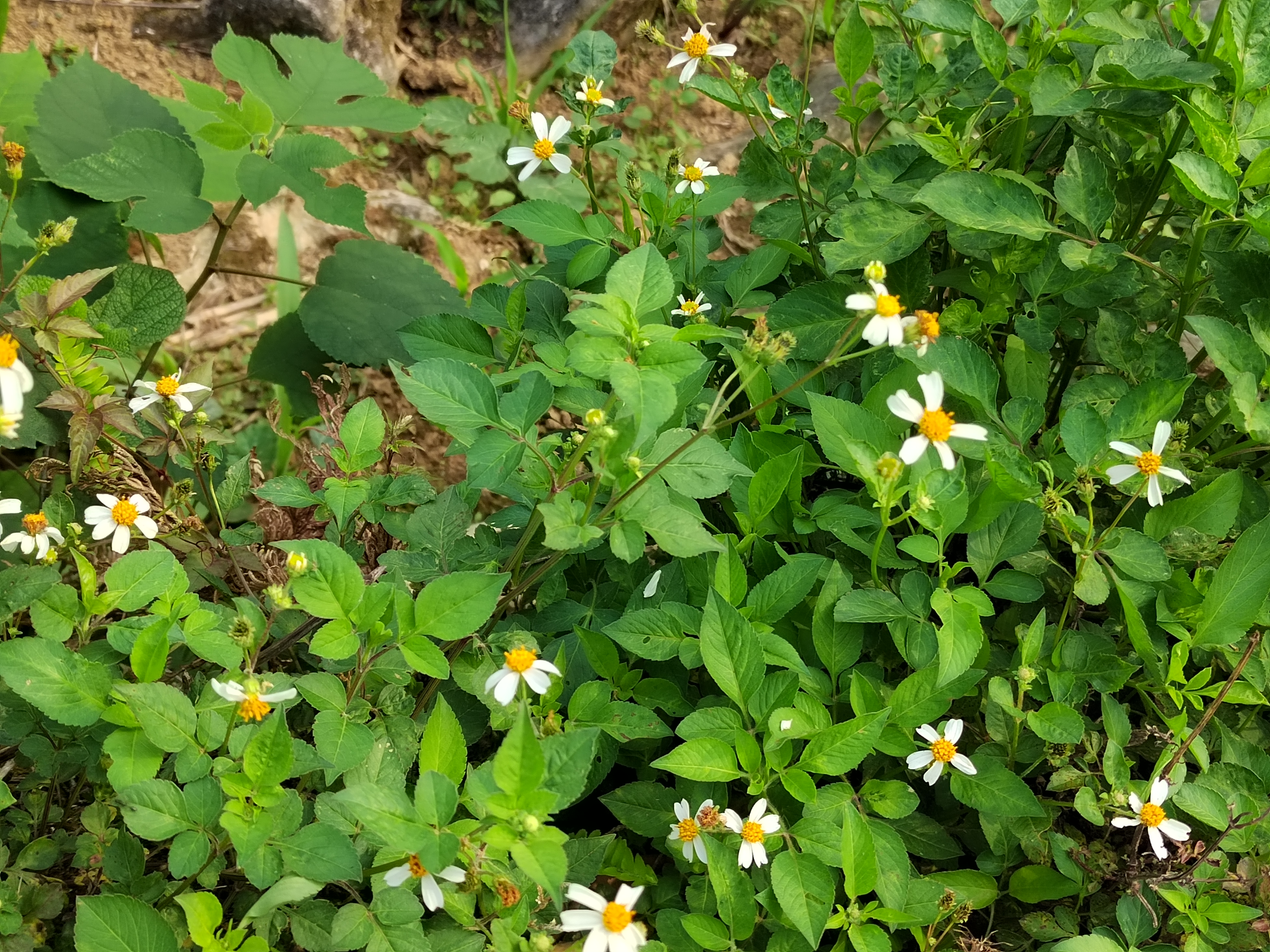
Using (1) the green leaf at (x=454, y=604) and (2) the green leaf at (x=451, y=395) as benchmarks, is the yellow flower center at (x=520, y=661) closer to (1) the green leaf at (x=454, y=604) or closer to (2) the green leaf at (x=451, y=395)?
(1) the green leaf at (x=454, y=604)

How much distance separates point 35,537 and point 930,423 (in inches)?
48.6

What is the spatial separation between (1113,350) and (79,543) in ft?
5.25

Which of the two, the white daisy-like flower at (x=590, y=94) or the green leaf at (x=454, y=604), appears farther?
the white daisy-like flower at (x=590, y=94)

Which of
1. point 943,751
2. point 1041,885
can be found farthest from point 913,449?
point 1041,885

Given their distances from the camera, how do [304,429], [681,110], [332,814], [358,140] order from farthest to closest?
[681,110] < [358,140] < [304,429] < [332,814]

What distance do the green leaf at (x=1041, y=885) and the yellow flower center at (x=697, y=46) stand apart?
1391 mm

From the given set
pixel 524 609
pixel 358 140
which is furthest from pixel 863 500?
pixel 358 140

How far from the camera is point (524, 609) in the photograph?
1555 millimetres

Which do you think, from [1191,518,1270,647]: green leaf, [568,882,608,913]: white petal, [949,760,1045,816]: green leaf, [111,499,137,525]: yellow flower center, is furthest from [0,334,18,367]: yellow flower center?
[1191,518,1270,647]: green leaf

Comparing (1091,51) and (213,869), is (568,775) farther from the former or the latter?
(1091,51)

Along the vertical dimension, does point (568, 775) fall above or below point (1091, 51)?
below

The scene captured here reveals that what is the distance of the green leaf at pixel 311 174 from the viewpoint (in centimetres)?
177

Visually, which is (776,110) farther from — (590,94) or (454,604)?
(454,604)

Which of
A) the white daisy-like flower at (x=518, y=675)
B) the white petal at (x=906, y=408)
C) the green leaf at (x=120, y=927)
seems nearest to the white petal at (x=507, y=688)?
the white daisy-like flower at (x=518, y=675)
